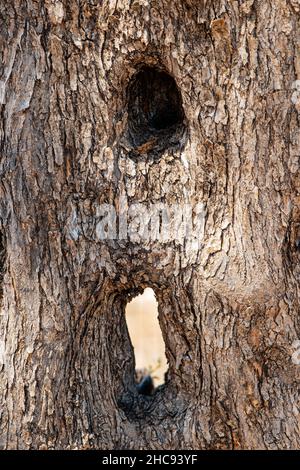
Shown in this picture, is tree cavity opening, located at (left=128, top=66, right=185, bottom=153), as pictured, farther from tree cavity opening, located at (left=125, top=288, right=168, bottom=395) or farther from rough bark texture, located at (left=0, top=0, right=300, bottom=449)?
tree cavity opening, located at (left=125, top=288, right=168, bottom=395)

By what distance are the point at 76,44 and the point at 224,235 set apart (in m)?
0.86

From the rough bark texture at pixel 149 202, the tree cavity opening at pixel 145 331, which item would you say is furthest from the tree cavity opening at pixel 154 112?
the tree cavity opening at pixel 145 331

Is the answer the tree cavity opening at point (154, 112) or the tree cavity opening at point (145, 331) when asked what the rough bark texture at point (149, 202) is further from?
the tree cavity opening at point (145, 331)

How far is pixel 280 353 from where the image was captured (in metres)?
2.49

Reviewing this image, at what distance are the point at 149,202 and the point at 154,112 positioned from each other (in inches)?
15.6

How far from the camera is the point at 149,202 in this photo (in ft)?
8.29

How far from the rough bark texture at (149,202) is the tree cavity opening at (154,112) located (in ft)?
0.05

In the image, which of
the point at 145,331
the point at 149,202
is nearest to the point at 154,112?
the point at 149,202

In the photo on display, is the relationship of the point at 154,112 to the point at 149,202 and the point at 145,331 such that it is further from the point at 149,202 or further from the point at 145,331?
the point at 145,331

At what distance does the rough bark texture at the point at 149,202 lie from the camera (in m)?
2.41

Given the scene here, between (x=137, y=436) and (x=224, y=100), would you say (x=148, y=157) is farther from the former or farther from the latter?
(x=137, y=436)

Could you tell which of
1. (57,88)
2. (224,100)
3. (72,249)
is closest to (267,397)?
(72,249)

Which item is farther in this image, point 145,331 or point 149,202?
point 145,331

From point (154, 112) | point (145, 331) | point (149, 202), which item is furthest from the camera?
point (145, 331)
